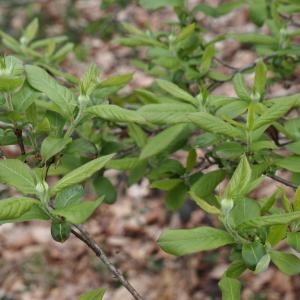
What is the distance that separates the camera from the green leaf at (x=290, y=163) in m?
1.19

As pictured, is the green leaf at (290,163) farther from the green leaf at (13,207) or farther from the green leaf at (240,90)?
the green leaf at (13,207)

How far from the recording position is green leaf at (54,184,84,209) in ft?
3.47

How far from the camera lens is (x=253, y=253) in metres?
1.00

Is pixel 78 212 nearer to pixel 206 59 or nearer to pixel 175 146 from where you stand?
pixel 175 146

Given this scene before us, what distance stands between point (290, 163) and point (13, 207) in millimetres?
610

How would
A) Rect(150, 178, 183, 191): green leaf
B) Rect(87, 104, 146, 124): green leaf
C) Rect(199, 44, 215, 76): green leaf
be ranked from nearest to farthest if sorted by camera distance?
Rect(87, 104, 146, 124): green leaf
Rect(150, 178, 183, 191): green leaf
Rect(199, 44, 215, 76): green leaf

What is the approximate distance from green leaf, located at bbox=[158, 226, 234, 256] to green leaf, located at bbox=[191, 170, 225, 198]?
0.29m

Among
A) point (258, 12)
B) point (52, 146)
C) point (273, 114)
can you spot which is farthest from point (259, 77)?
point (258, 12)

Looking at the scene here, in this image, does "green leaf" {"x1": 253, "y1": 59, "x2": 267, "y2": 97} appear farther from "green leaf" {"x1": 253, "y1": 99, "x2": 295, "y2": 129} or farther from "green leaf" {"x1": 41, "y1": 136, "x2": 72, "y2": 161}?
"green leaf" {"x1": 41, "y1": 136, "x2": 72, "y2": 161}

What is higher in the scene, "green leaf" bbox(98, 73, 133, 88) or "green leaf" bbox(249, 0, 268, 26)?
"green leaf" bbox(98, 73, 133, 88)

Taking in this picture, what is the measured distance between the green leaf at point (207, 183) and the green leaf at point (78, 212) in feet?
1.29

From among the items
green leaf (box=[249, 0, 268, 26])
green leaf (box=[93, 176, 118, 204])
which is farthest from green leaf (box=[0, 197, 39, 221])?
green leaf (box=[249, 0, 268, 26])

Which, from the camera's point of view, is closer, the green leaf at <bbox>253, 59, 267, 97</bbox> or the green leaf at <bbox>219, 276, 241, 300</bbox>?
the green leaf at <bbox>219, 276, 241, 300</bbox>

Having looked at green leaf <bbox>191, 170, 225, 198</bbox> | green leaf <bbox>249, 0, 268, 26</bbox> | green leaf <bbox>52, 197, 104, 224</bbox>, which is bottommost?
green leaf <bbox>191, 170, 225, 198</bbox>
